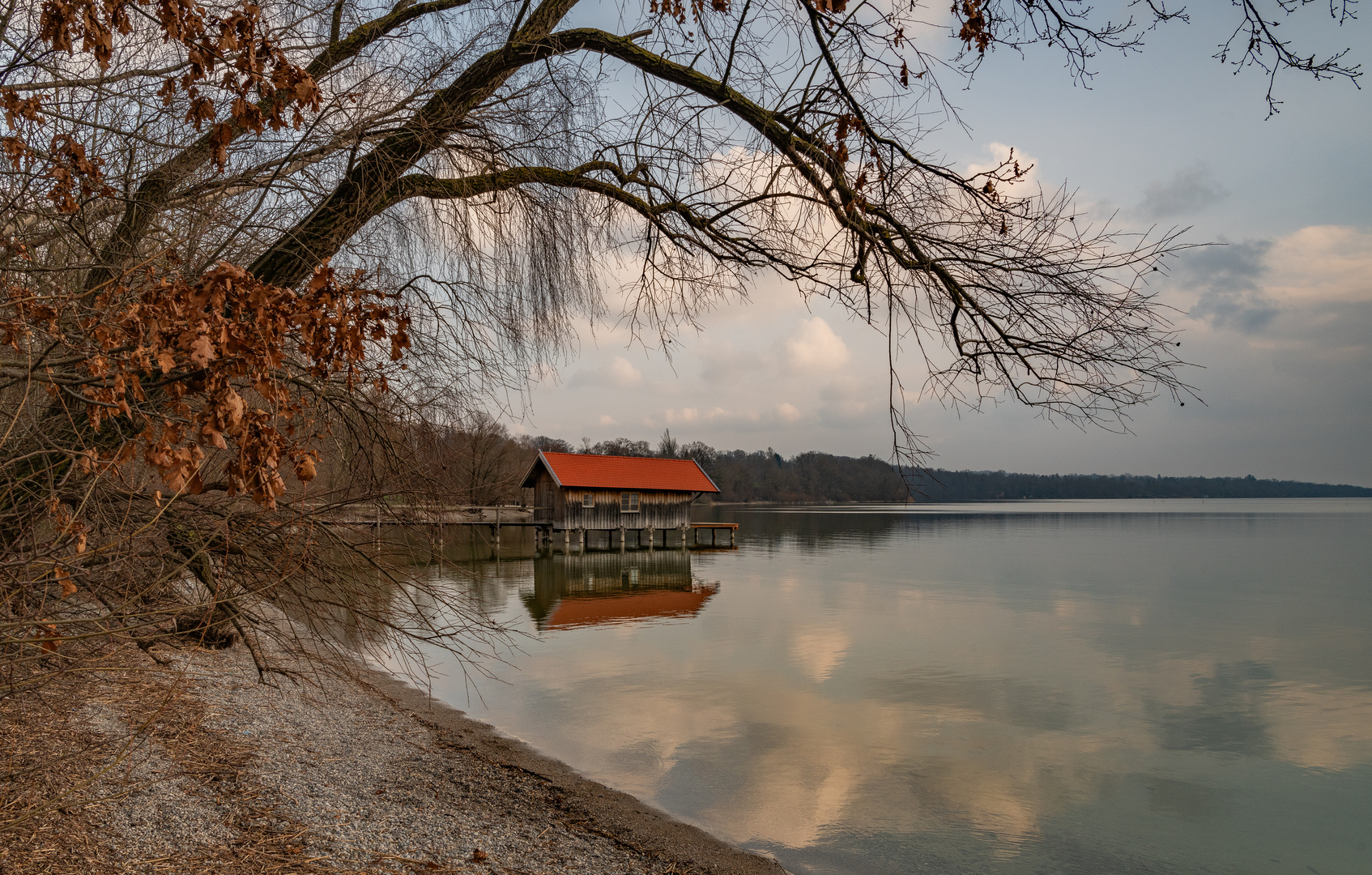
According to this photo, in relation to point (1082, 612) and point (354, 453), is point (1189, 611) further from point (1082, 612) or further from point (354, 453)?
point (354, 453)

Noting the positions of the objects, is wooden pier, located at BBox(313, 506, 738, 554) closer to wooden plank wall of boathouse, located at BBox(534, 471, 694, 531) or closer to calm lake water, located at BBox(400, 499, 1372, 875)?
wooden plank wall of boathouse, located at BBox(534, 471, 694, 531)

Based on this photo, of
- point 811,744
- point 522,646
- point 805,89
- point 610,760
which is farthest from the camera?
point 522,646

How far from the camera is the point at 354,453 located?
6.29 metres

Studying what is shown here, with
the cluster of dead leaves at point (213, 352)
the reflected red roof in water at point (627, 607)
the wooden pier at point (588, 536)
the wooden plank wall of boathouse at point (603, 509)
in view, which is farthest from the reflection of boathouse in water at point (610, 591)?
the cluster of dead leaves at point (213, 352)

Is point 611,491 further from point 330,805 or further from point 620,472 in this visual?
point 330,805

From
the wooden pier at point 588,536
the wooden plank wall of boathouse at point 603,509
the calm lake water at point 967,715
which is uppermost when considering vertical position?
the wooden plank wall of boathouse at point 603,509

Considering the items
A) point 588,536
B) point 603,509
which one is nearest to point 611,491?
point 603,509

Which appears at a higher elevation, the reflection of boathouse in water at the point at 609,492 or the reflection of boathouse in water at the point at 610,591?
the reflection of boathouse in water at the point at 609,492

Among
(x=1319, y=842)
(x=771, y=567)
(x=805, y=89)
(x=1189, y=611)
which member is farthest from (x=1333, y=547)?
(x=805, y=89)

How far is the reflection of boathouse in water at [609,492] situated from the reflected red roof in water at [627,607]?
Answer: 11251 millimetres

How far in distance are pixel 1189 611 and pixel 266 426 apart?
32.0 m

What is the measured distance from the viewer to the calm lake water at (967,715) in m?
10.2

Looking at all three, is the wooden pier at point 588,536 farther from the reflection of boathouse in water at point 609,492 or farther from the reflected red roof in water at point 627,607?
the reflected red roof in water at point 627,607

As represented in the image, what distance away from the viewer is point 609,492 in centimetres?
4425
